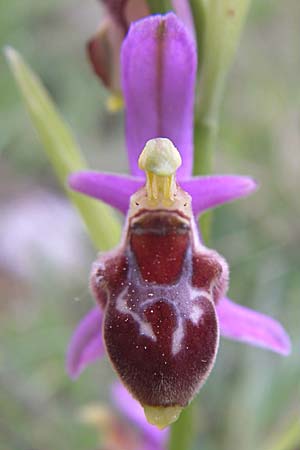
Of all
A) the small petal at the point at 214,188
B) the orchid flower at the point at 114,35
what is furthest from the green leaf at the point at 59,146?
the small petal at the point at 214,188

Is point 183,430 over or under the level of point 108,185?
under

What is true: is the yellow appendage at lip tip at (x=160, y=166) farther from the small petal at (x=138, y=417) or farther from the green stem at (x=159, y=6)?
the small petal at (x=138, y=417)

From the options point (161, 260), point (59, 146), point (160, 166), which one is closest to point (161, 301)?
point (161, 260)

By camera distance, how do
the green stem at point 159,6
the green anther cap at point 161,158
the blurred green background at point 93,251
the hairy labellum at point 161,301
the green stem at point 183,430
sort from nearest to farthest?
the hairy labellum at point 161,301 < the green anther cap at point 161,158 < the green stem at point 159,6 < the green stem at point 183,430 < the blurred green background at point 93,251

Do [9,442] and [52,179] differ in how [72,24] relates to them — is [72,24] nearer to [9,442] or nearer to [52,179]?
[52,179]

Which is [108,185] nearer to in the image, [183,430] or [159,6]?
[159,6]
